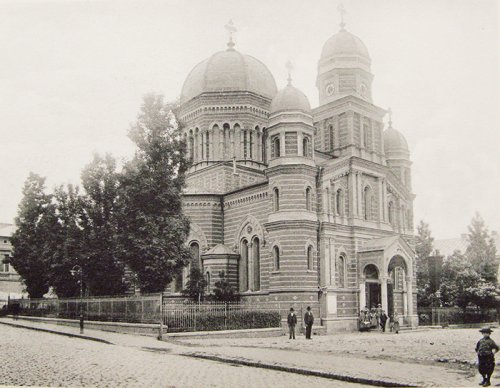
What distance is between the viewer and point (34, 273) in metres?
47.0

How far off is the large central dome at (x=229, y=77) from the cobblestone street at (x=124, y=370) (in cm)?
2716

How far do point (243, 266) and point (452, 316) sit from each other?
17.5 meters

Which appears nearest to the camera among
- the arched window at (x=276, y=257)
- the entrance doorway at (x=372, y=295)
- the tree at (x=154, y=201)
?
the tree at (x=154, y=201)

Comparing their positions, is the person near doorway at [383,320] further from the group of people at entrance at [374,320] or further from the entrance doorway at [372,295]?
the entrance doorway at [372,295]

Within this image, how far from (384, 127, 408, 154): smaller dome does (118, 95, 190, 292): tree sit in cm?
2072

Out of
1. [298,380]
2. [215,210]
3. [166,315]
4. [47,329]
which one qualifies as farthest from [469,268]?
[298,380]

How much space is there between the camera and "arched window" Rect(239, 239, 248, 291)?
39328 millimetres

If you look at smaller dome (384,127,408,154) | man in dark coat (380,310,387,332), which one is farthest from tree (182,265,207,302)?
smaller dome (384,127,408,154)

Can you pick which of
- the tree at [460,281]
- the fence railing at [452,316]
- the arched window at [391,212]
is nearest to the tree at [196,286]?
the arched window at [391,212]

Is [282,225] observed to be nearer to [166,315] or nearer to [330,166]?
[330,166]

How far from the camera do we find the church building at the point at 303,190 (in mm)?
35500

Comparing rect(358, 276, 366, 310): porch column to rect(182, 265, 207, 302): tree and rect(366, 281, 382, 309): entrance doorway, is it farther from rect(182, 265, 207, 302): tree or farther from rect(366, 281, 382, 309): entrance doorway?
rect(182, 265, 207, 302): tree

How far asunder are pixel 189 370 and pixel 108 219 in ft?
70.9

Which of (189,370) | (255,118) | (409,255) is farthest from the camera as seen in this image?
(255,118)
